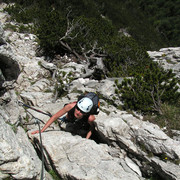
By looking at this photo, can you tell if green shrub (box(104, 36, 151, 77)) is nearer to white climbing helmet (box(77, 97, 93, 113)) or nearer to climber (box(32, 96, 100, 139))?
climber (box(32, 96, 100, 139))

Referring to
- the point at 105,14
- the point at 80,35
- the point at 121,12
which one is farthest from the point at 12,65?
the point at 121,12

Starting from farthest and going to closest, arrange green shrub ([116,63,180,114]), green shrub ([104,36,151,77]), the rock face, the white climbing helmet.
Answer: green shrub ([104,36,151,77]), green shrub ([116,63,180,114]), the white climbing helmet, the rock face

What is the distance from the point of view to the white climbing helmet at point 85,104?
11.2ft

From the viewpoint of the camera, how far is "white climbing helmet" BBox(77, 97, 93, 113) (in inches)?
134

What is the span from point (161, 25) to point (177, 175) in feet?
136

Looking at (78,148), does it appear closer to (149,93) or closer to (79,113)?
(79,113)

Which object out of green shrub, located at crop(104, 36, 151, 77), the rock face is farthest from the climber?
green shrub, located at crop(104, 36, 151, 77)

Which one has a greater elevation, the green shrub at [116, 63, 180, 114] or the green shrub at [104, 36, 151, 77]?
the green shrub at [104, 36, 151, 77]

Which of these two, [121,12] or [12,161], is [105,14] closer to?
[121,12]

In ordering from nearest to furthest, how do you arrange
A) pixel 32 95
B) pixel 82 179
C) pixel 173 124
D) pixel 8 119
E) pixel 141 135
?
1. pixel 82 179
2. pixel 8 119
3. pixel 141 135
4. pixel 173 124
5. pixel 32 95

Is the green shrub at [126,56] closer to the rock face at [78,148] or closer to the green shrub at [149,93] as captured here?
the green shrub at [149,93]

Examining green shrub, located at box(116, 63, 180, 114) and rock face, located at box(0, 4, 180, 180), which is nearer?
rock face, located at box(0, 4, 180, 180)

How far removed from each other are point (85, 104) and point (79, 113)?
0.24m

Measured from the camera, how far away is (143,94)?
5223mm
